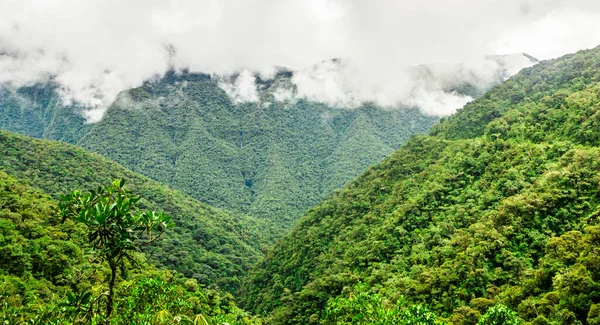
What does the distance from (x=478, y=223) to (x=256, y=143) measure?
146 metres

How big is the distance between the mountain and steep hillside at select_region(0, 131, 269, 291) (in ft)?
28.7

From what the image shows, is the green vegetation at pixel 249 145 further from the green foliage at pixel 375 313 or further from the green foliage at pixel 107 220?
the green foliage at pixel 107 220

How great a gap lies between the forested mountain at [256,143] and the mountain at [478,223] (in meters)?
55.3

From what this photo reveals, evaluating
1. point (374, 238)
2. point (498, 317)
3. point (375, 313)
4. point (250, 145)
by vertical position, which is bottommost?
point (374, 238)

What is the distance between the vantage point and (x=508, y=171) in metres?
42.1

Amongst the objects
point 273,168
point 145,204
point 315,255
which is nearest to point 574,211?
point 315,255

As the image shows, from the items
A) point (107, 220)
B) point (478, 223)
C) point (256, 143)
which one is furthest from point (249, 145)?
point (107, 220)

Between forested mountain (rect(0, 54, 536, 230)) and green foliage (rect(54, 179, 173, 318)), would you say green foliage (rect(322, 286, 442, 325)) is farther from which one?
forested mountain (rect(0, 54, 536, 230))

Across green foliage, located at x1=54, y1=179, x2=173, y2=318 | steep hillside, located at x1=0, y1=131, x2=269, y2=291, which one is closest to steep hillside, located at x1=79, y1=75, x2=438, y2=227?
steep hillside, located at x1=0, y1=131, x2=269, y2=291

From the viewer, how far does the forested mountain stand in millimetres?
138625

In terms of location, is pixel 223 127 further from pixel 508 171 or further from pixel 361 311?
pixel 361 311

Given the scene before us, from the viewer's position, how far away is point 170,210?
8231 centimetres

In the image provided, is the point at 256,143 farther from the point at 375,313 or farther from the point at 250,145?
the point at 375,313

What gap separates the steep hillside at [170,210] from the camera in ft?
221
